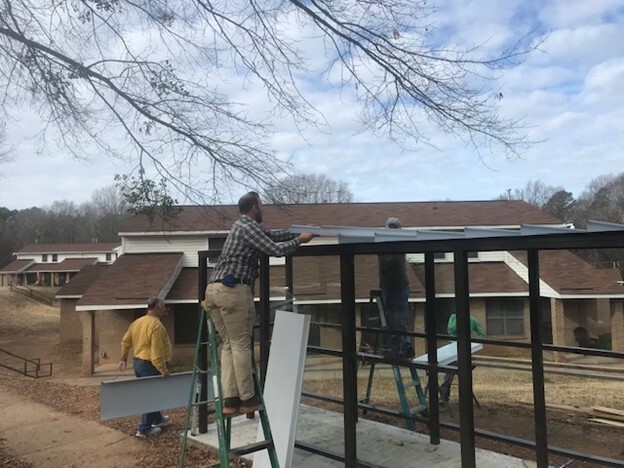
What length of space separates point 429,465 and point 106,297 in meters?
16.4

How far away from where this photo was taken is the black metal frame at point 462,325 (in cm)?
360

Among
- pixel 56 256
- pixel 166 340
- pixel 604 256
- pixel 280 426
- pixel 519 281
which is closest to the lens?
pixel 280 426

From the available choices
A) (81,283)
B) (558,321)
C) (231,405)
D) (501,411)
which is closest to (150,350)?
(231,405)

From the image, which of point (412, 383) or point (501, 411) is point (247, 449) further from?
point (501, 411)

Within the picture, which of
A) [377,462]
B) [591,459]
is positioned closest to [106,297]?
[377,462]

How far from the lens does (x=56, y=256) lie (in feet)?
226

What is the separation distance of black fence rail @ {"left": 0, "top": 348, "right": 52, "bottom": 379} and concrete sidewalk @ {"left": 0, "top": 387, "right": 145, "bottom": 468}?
356 inches

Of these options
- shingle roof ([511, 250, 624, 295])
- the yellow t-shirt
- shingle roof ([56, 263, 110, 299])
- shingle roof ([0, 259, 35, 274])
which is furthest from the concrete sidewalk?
shingle roof ([0, 259, 35, 274])

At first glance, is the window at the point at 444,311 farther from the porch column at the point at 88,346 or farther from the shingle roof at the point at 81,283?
the shingle roof at the point at 81,283

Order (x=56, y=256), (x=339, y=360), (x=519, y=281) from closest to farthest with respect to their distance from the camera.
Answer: (x=339, y=360) → (x=519, y=281) → (x=56, y=256)

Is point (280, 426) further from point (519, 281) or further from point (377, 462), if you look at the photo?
point (519, 281)

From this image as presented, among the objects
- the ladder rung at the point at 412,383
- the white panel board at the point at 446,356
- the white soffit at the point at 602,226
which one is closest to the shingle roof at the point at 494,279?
the white panel board at the point at 446,356

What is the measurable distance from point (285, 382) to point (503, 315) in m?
13.0

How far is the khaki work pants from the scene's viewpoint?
155 inches
